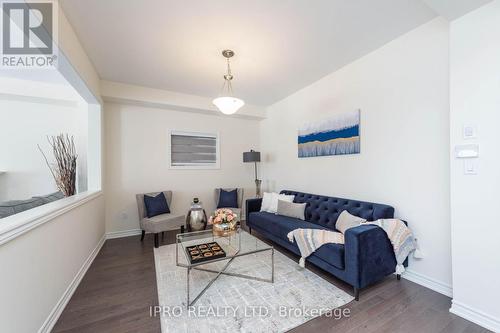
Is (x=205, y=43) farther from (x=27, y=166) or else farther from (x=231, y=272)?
(x=27, y=166)

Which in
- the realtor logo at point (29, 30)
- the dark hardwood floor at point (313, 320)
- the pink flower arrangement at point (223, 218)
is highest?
the realtor logo at point (29, 30)

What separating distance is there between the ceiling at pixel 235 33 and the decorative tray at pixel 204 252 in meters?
2.44

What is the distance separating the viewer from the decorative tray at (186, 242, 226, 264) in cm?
203

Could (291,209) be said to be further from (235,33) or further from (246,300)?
(235,33)

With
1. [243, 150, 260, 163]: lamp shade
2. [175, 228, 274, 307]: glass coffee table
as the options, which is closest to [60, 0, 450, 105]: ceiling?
[243, 150, 260, 163]: lamp shade

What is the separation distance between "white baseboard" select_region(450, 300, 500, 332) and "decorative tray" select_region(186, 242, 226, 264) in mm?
2117

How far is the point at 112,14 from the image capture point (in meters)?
2.00

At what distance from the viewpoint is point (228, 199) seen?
4387 mm

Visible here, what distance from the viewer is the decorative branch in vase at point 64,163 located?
118 inches

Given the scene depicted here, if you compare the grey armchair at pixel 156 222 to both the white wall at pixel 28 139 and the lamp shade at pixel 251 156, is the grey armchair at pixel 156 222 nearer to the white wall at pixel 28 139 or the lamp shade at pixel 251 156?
the white wall at pixel 28 139

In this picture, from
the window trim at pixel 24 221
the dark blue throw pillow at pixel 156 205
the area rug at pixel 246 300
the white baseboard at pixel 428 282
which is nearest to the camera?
the window trim at pixel 24 221

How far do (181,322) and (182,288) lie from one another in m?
0.51

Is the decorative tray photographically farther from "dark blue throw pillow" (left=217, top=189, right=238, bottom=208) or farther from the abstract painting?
the abstract painting

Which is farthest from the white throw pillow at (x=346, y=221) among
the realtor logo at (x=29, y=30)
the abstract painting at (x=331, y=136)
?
the realtor logo at (x=29, y=30)
